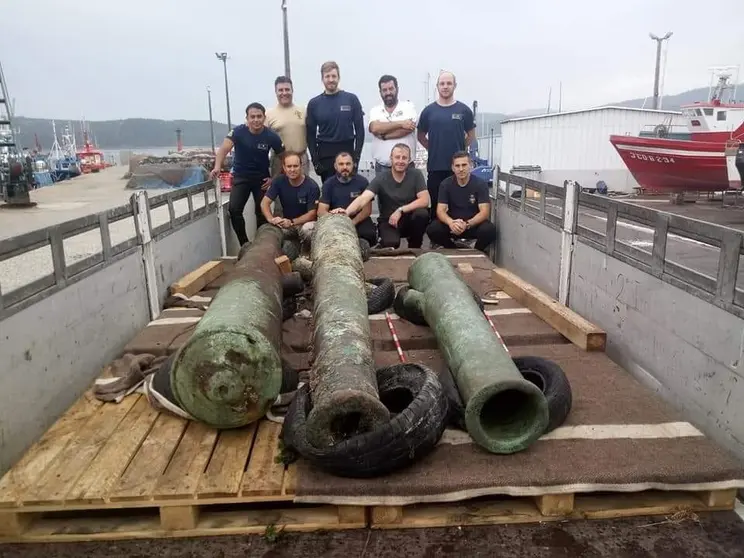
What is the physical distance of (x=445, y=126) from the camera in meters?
7.80

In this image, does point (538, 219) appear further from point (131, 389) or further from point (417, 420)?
point (131, 389)

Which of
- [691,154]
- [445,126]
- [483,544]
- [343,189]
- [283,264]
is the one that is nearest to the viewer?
[483,544]

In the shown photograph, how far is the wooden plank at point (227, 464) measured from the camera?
2.90 m

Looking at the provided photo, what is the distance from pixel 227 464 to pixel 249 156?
541cm

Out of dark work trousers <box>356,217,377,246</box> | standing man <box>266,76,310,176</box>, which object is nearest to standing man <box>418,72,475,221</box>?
dark work trousers <box>356,217,377,246</box>

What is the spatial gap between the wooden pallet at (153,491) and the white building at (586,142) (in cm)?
2023

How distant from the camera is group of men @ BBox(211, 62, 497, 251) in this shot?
7172mm

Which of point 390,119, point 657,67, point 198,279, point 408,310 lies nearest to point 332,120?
point 390,119

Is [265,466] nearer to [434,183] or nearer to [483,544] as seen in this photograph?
[483,544]

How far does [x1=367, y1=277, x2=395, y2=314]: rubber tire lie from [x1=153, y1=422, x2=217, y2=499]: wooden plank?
225cm

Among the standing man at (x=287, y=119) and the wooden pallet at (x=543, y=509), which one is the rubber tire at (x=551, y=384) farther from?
the standing man at (x=287, y=119)

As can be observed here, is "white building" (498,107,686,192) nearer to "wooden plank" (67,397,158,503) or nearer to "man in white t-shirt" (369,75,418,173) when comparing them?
"man in white t-shirt" (369,75,418,173)

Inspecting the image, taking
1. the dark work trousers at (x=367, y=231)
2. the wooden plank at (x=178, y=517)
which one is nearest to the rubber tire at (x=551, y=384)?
the wooden plank at (x=178, y=517)

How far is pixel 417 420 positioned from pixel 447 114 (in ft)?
18.8
